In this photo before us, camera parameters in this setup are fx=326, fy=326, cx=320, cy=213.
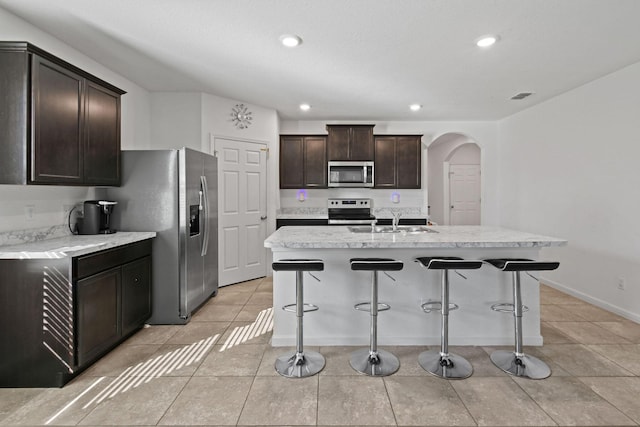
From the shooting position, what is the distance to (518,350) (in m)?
2.37

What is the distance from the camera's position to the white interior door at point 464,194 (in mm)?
7578

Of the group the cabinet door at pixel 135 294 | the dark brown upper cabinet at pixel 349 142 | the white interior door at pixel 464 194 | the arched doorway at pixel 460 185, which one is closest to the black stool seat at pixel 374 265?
the cabinet door at pixel 135 294

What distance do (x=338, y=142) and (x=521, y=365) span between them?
157 inches

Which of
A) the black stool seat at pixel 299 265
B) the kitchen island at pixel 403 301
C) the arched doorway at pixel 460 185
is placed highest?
the arched doorway at pixel 460 185

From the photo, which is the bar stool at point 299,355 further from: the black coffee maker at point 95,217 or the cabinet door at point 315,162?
the cabinet door at point 315,162

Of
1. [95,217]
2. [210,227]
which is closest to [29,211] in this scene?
[95,217]

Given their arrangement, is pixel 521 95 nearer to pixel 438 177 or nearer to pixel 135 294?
pixel 438 177

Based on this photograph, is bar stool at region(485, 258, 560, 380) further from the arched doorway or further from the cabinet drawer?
the arched doorway

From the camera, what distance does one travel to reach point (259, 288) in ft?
14.5

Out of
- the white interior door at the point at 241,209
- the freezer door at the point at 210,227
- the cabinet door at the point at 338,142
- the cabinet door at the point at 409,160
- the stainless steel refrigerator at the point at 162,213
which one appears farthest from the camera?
Answer: the cabinet door at the point at 409,160

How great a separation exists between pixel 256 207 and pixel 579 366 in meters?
3.99

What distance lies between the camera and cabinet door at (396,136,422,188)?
554cm

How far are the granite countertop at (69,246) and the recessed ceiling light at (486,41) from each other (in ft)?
11.1

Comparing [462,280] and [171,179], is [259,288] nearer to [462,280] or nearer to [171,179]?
[171,179]
